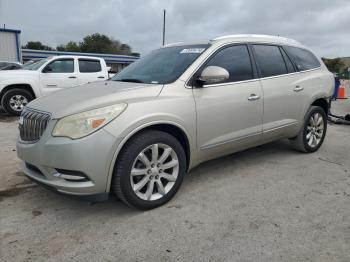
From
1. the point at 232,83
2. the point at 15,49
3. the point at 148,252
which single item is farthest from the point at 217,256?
the point at 15,49

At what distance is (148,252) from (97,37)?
245ft

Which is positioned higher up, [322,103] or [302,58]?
[302,58]

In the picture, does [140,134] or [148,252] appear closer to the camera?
[148,252]

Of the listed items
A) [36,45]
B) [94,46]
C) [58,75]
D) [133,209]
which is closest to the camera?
[133,209]

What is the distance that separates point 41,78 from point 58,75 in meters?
0.50

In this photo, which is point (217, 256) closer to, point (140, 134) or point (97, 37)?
point (140, 134)

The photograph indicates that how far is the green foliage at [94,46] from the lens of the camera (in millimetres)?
68688

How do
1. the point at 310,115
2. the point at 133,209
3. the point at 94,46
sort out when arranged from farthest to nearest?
the point at 94,46 < the point at 310,115 < the point at 133,209

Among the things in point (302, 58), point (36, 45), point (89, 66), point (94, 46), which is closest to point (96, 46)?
point (94, 46)

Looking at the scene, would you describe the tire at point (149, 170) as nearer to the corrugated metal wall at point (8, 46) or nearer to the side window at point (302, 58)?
the side window at point (302, 58)

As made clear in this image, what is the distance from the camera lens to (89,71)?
34.6 ft

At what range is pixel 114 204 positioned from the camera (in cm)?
342

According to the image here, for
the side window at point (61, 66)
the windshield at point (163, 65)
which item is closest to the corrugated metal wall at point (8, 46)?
the side window at point (61, 66)

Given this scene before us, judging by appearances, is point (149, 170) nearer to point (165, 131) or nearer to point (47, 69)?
point (165, 131)
